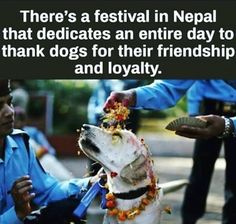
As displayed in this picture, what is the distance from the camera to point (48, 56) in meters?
5.88

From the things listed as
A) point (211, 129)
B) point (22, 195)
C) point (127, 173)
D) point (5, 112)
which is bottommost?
point (22, 195)

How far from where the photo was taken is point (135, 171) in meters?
5.07

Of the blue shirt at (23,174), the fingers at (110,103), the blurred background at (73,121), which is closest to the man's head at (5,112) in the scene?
the blue shirt at (23,174)

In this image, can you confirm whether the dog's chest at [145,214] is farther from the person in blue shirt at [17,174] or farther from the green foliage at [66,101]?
the green foliage at [66,101]

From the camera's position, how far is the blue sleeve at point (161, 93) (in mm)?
5891

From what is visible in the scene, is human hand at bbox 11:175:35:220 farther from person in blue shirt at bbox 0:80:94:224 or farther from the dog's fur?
the dog's fur

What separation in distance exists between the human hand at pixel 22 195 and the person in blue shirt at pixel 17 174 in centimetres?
4

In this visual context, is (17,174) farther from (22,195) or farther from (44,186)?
(22,195)

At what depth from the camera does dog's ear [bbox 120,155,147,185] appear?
16.6 feet

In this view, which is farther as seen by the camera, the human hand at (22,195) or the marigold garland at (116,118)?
the marigold garland at (116,118)

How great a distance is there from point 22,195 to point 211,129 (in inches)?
43.4

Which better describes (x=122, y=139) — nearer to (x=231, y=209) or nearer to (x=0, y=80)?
(x=0, y=80)

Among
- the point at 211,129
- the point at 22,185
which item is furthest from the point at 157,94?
the point at 22,185

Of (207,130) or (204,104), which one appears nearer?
(207,130)
